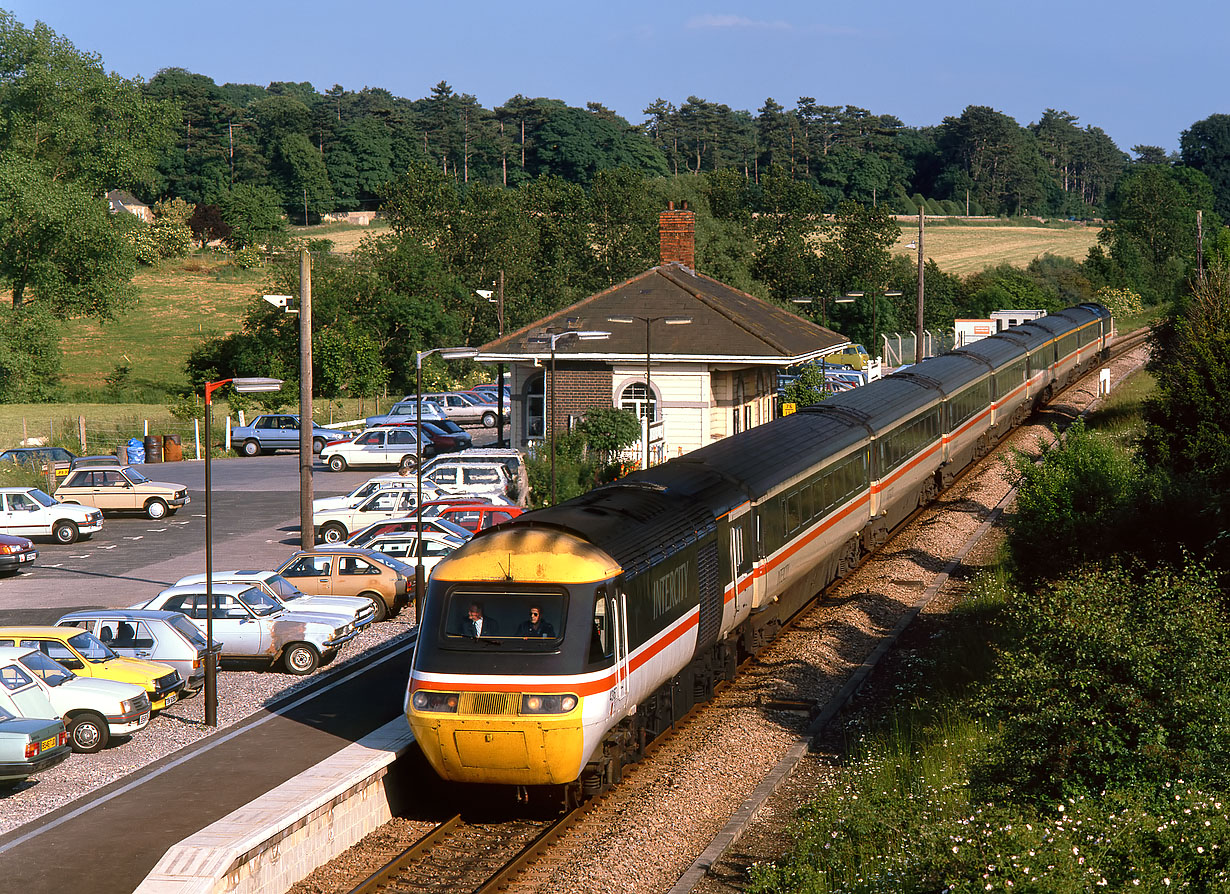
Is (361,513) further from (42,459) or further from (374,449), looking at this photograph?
(42,459)

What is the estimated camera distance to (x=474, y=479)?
37812mm

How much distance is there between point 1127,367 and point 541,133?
10989 cm

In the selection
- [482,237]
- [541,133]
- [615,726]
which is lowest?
[615,726]

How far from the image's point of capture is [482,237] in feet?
277

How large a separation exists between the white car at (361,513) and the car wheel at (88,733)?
17.2 m

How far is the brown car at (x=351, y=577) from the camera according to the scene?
2691 cm

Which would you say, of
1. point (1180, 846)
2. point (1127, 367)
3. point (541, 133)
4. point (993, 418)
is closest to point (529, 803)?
point (1180, 846)

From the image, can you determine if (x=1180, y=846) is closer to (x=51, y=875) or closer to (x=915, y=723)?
(x=915, y=723)

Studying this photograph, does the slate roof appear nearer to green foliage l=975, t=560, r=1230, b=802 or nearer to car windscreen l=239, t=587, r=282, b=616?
car windscreen l=239, t=587, r=282, b=616

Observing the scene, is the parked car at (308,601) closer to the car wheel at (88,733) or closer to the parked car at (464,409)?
the car wheel at (88,733)

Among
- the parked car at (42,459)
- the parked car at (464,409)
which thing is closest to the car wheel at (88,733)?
the parked car at (42,459)

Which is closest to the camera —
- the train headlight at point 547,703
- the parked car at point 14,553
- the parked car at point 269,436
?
the train headlight at point 547,703

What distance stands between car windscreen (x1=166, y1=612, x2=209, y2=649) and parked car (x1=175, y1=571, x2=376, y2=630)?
1756mm

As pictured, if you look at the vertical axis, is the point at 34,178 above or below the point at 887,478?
above
